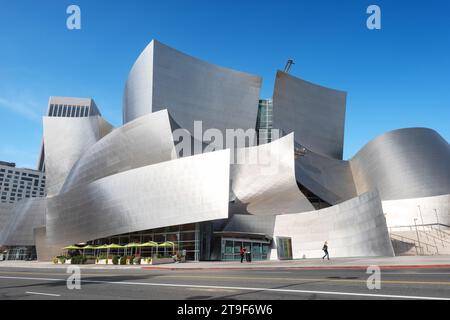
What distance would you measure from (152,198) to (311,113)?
42.7 meters

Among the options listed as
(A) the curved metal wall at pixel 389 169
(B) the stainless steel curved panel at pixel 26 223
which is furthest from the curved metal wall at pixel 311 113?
(B) the stainless steel curved panel at pixel 26 223

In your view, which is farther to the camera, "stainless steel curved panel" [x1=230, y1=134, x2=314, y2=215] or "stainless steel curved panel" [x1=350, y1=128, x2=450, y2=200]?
"stainless steel curved panel" [x1=350, y1=128, x2=450, y2=200]

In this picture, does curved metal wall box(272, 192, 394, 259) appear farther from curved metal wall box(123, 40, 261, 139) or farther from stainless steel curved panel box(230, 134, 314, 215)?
curved metal wall box(123, 40, 261, 139)

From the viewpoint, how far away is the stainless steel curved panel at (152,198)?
105 feet

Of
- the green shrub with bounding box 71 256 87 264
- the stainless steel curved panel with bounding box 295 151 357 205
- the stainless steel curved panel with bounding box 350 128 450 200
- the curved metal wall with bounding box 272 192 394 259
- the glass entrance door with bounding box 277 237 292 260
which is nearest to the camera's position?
the curved metal wall with bounding box 272 192 394 259

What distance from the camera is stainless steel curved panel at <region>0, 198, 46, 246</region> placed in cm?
5941

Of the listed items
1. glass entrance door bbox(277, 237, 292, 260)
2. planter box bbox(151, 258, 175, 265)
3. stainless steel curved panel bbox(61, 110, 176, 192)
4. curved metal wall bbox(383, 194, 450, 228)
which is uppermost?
stainless steel curved panel bbox(61, 110, 176, 192)

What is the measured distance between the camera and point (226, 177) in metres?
31.9

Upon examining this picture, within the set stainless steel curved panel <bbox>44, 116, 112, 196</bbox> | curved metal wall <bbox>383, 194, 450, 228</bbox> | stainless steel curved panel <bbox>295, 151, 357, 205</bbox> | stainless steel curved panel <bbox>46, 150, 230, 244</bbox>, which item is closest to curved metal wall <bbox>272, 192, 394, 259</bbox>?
stainless steel curved panel <bbox>46, 150, 230, 244</bbox>

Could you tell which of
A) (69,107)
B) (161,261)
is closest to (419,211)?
(161,261)

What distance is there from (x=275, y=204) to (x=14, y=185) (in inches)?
5892

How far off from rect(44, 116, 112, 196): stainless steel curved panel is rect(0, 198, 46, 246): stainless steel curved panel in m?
6.21

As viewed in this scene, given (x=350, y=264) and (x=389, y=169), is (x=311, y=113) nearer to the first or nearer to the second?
(x=389, y=169)
